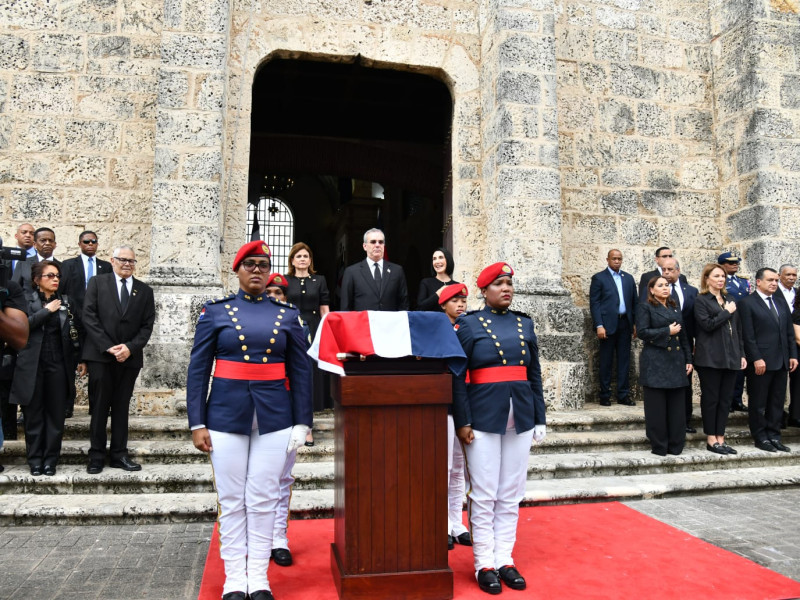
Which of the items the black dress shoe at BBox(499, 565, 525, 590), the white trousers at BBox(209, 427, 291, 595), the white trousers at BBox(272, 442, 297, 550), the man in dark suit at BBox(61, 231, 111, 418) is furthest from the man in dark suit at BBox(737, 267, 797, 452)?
the man in dark suit at BBox(61, 231, 111, 418)

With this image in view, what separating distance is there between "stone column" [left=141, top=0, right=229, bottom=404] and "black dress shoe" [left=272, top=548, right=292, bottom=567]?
3.01 meters

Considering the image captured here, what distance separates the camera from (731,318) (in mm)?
6602

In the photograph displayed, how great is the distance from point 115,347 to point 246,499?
2523 mm

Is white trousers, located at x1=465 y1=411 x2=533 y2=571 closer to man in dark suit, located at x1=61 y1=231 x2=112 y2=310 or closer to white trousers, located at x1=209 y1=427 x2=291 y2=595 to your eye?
white trousers, located at x1=209 y1=427 x2=291 y2=595

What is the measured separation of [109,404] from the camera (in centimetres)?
529

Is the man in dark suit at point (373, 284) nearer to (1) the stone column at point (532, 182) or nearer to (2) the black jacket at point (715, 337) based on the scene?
(1) the stone column at point (532, 182)

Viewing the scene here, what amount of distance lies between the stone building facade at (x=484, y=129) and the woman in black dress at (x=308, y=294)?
1.06m

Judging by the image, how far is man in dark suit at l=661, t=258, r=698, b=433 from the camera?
685 cm

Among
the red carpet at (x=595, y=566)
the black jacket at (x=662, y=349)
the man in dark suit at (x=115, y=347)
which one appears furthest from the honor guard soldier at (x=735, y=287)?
the man in dark suit at (x=115, y=347)

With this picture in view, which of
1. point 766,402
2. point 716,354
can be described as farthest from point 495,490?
point 766,402

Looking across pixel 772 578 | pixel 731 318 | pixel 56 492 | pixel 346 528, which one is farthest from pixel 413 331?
pixel 731 318

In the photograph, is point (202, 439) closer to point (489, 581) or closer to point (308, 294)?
point (489, 581)

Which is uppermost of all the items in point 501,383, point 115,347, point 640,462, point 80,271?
point 80,271

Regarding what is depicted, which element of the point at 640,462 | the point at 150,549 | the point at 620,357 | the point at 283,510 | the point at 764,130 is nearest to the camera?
the point at 283,510
